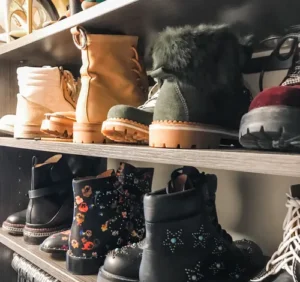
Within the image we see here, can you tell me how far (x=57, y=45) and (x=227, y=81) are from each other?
0.55m

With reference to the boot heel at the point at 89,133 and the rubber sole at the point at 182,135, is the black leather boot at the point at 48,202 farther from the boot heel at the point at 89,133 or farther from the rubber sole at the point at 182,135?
the rubber sole at the point at 182,135

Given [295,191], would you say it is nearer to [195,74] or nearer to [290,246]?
[290,246]

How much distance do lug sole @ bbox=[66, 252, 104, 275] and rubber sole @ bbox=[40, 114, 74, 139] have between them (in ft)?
0.91

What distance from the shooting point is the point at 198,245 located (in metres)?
0.79

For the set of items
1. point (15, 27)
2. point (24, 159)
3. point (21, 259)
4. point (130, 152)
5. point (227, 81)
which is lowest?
point (21, 259)

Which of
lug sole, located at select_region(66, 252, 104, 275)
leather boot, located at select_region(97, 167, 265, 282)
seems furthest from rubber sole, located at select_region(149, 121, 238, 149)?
lug sole, located at select_region(66, 252, 104, 275)

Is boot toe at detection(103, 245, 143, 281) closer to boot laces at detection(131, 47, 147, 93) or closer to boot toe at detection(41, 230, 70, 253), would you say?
boot toe at detection(41, 230, 70, 253)

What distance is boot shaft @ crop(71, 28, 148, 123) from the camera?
3.16ft

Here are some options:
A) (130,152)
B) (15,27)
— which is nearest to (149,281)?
(130,152)

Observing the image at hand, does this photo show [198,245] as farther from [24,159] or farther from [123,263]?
[24,159]

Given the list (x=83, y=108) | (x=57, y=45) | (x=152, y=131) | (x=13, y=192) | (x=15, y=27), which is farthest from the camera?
(x=15, y=27)

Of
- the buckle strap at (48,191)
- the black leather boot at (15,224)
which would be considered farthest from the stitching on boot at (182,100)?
the black leather boot at (15,224)

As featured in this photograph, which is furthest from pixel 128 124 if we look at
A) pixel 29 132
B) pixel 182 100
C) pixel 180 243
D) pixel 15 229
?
pixel 15 229

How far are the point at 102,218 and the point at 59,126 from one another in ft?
0.76
